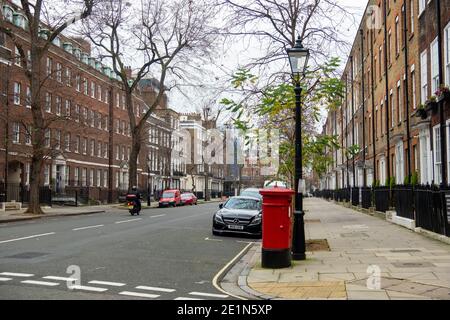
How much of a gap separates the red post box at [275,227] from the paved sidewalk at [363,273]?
0.26 meters

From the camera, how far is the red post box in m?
10.7

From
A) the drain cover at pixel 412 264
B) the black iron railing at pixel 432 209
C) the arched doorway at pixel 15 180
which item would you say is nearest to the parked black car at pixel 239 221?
the black iron railing at pixel 432 209

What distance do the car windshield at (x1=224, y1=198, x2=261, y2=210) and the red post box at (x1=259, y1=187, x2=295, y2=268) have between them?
8589mm

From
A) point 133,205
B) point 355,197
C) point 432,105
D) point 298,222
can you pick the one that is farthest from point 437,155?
point 133,205

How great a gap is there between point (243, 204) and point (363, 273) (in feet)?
33.4

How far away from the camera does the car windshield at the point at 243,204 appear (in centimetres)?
1950

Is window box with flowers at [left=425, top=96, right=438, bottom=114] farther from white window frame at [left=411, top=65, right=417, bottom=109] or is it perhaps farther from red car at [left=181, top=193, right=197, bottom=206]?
red car at [left=181, top=193, right=197, bottom=206]

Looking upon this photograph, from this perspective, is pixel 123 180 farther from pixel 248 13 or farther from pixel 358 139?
pixel 248 13

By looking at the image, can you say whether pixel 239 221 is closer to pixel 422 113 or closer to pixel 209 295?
pixel 422 113

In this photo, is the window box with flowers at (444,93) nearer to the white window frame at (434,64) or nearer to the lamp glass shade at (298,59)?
the white window frame at (434,64)

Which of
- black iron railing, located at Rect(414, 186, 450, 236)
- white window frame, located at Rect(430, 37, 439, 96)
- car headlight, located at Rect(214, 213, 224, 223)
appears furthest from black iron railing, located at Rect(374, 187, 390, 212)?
car headlight, located at Rect(214, 213, 224, 223)

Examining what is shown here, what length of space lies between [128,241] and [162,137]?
6648 centimetres
